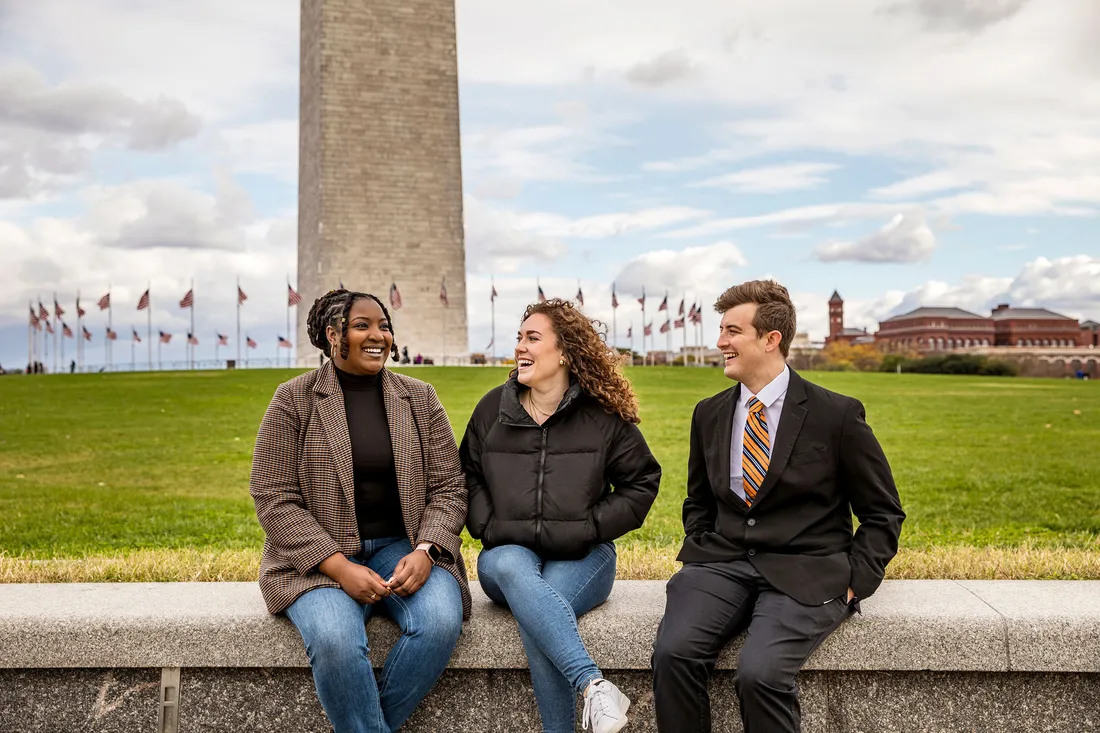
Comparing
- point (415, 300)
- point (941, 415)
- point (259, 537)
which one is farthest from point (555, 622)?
point (415, 300)

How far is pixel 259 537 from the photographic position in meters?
9.44

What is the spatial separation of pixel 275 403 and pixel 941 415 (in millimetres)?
20457

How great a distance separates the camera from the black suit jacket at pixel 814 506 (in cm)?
387

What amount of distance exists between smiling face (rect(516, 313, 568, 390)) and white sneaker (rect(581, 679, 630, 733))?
1.31 metres

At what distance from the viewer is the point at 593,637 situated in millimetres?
3994

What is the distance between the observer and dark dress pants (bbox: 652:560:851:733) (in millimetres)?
3561

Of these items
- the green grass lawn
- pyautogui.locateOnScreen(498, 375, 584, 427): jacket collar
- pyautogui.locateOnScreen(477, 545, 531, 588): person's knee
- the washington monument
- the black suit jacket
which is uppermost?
the washington monument

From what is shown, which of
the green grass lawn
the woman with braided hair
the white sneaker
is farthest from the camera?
the green grass lawn

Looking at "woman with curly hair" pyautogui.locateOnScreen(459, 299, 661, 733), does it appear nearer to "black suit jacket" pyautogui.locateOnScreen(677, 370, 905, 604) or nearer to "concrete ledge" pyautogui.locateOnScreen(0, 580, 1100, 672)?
"concrete ledge" pyautogui.locateOnScreen(0, 580, 1100, 672)

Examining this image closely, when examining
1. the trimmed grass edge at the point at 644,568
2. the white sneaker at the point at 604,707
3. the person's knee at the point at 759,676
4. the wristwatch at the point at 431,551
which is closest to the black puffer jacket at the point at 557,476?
the wristwatch at the point at 431,551

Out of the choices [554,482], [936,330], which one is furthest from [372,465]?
[936,330]

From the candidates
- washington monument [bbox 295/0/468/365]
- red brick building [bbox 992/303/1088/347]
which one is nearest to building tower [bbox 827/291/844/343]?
red brick building [bbox 992/303/1088/347]

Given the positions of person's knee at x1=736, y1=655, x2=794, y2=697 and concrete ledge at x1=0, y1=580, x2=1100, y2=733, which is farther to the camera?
concrete ledge at x1=0, y1=580, x2=1100, y2=733

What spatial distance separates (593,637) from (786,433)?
1054 mm
